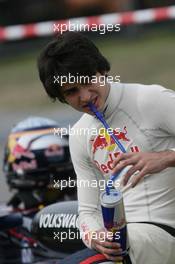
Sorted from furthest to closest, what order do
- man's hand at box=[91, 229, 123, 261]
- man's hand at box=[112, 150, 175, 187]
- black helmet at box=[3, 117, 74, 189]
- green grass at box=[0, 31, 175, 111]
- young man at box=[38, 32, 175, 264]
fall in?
green grass at box=[0, 31, 175, 111]
black helmet at box=[3, 117, 74, 189]
young man at box=[38, 32, 175, 264]
man's hand at box=[91, 229, 123, 261]
man's hand at box=[112, 150, 175, 187]

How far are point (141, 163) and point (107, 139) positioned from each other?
1.44 ft

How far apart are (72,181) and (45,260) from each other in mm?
855

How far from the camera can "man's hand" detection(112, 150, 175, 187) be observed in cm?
314

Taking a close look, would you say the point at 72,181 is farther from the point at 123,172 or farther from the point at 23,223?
the point at 123,172

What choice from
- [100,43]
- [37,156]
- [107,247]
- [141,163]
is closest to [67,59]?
[141,163]

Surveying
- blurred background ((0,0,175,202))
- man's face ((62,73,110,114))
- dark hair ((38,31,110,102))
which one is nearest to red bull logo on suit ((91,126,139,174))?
man's face ((62,73,110,114))

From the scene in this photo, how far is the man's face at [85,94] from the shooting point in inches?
135

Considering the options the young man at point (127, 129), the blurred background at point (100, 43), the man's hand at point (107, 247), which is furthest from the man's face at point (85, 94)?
the blurred background at point (100, 43)

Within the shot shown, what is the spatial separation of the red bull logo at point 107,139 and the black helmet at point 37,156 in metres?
1.33

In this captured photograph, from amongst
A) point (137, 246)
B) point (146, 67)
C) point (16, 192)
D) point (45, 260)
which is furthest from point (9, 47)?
point (137, 246)

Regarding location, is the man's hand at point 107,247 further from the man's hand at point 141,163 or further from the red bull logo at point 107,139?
the red bull logo at point 107,139

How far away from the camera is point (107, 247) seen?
3.33 meters

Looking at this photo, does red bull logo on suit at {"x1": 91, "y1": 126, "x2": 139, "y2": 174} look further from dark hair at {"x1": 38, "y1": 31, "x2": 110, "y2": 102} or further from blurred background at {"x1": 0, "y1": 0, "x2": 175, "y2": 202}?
blurred background at {"x1": 0, "y1": 0, "x2": 175, "y2": 202}

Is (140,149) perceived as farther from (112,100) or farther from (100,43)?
(100,43)
